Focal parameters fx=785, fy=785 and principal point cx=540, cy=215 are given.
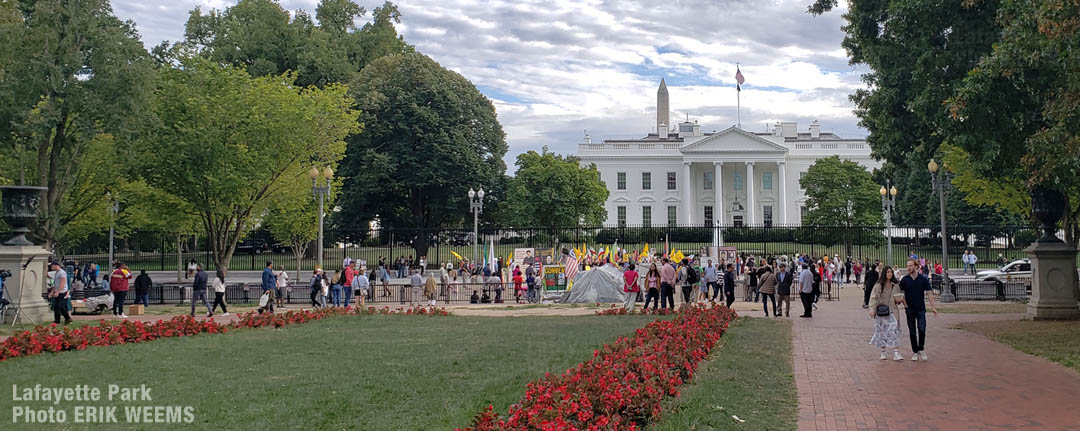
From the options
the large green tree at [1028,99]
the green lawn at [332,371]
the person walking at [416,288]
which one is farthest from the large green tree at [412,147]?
the large green tree at [1028,99]

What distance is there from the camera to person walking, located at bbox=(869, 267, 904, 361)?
12.8 meters

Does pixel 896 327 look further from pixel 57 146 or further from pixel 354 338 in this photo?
pixel 57 146

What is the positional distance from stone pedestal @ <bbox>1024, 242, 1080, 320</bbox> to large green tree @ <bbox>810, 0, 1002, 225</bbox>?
3648 mm

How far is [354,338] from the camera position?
14750 millimetres

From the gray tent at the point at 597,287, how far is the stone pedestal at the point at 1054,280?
1235cm

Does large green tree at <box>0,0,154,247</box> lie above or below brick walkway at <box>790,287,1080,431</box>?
above

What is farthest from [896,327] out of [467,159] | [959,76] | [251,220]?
[467,159]

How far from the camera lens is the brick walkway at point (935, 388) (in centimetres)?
835

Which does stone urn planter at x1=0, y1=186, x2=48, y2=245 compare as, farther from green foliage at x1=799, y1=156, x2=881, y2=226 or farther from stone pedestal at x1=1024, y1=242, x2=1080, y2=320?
green foliage at x1=799, y1=156, x2=881, y2=226

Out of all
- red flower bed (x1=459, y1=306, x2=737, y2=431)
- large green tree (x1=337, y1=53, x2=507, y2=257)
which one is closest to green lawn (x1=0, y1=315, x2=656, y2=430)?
red flower bed (x1=459, y1=306, x2=737, y2=431)

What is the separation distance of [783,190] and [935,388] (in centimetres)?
7118

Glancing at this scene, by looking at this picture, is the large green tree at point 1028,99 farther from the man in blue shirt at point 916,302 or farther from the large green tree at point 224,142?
the large green tree at point 224,142

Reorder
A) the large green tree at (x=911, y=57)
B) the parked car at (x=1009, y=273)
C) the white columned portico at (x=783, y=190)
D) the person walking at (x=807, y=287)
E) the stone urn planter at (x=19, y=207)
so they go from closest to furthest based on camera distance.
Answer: the large green tree at (x=911, y=57) → the stone urn planter at (x=19, y=207) → the person walking at (x=807, y=287) → the parked car at (x=1009, y=273) → the white columned portico at (x=783, y=190)

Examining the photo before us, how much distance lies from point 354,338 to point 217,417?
7094 millimetres
